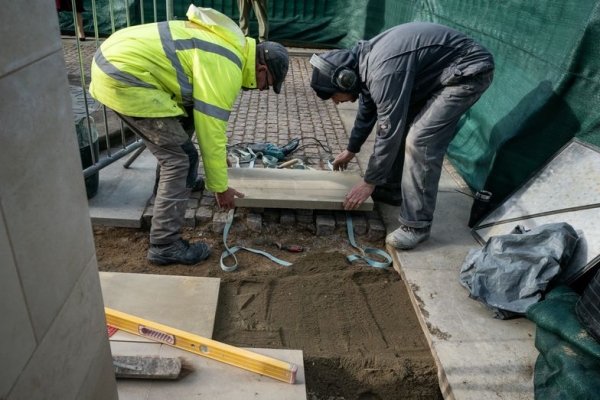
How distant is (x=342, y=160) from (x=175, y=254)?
1.92 meters

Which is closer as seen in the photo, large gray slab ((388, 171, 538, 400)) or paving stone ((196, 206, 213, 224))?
large gray slab ((388, 171, 538, 400))

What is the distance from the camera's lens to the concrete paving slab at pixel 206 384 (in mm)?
2381

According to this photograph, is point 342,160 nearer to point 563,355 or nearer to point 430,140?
point 430,140

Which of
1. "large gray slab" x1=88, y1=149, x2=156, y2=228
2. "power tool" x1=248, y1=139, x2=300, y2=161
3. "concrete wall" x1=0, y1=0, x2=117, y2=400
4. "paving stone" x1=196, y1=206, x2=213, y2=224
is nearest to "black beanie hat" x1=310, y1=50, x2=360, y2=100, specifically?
"paving stone" x1=196, y1=206, x2=213, y2=224

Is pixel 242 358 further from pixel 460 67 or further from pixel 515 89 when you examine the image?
pixel 515 89

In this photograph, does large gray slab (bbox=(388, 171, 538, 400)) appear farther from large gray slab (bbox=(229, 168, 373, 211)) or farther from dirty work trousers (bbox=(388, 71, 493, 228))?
large gray slab (bbox=(229, 168, 373, 211))

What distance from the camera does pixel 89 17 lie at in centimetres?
1120

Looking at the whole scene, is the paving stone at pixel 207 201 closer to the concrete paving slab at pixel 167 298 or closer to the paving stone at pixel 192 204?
the paving stone at pixel 192 204

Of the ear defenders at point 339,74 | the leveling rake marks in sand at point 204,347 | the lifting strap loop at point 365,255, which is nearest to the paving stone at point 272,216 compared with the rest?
the lifting strap loop at point 365,255

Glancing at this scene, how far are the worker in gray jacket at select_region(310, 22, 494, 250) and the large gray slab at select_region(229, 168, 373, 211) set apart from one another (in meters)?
0.37

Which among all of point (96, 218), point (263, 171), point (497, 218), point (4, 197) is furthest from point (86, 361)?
point (497, 218)

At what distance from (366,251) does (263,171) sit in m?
1.30

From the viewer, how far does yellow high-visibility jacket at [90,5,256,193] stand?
2.94 meters

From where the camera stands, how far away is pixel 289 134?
6.17m
